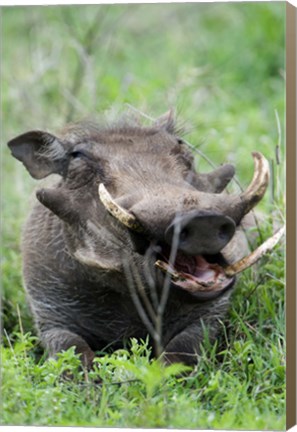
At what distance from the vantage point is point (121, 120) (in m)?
5.24

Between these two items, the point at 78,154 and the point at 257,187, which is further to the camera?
the point at 78,154

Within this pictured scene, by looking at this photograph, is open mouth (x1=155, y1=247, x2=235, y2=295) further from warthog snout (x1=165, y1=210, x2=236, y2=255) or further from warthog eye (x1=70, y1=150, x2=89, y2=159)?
warthog eye (x1=70, y1=150, x2=89, y2=159)

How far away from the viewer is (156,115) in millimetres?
6168

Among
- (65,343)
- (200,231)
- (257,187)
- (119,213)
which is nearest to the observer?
(200,231)

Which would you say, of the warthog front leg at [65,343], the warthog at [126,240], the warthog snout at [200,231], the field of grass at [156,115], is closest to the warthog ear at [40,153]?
the warthog at [126,240]

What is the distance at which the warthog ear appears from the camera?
16.7 feet

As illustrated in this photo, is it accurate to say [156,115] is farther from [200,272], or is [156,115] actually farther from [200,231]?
[200,231]

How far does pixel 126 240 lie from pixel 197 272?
32 cm

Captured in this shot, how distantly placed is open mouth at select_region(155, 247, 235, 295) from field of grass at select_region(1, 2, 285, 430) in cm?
31

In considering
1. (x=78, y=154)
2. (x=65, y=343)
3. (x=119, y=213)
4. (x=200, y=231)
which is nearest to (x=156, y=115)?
(x=78, y=154)

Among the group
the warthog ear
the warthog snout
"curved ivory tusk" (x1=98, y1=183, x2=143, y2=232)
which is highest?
the warthog snout

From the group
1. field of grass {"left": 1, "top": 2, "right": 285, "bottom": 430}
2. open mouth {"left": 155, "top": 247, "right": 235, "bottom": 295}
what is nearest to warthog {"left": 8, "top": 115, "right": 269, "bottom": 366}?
open mouth {"left": 155, "top": 247, "right": 235, "bottom": 295}

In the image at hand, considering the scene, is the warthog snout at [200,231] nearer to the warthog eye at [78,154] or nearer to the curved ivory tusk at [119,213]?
the curved ivory tusk at [119,213]

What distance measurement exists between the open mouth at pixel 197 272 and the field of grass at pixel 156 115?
0.31 metres
